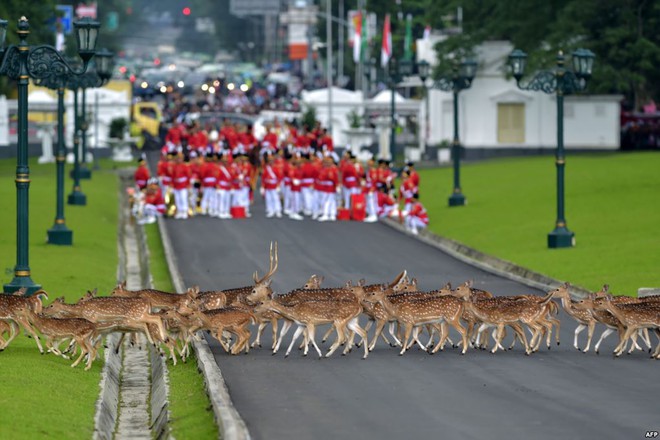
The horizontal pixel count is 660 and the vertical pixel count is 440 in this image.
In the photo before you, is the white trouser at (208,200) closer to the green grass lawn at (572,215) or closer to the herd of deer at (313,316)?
the green grass lawn at (572,215)

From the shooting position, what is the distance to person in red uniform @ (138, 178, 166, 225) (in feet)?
146

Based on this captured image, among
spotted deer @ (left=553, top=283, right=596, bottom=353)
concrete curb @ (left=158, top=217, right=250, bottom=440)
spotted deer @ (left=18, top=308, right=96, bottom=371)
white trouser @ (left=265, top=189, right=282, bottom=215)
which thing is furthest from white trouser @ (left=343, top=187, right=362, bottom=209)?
spotted deer @ (left=18, top=308, right=96, bottom=371)

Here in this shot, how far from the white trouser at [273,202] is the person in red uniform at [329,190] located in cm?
147

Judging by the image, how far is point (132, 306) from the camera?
67.5 ft

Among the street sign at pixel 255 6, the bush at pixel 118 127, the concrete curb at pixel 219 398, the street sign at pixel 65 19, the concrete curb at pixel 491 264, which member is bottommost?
the concrete curb at pixel 219 398

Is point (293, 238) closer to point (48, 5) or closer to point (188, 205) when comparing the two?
point (188, 205)

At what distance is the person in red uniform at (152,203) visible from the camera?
1754 inches

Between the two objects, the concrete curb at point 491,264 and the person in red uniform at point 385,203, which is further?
the person in red uniform at point 385,203

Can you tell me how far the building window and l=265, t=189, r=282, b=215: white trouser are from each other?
29165mm

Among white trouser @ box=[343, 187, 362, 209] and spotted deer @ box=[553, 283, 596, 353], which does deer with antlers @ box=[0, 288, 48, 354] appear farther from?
white trouser @ box=[343, 187, 362, 209]

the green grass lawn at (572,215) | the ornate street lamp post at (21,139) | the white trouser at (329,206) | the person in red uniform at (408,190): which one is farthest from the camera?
the white trouser at (329,206)

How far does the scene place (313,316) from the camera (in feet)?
68.6

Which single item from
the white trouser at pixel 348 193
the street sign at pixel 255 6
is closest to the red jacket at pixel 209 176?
the white trouser at pixel 348 193

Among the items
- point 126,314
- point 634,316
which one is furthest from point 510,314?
point 126,314
